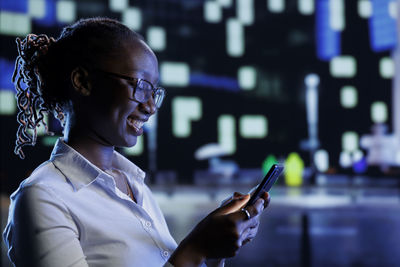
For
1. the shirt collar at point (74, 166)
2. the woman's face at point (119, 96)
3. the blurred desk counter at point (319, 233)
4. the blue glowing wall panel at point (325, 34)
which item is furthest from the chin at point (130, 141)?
the blue glowing wall panel at point (325, 34)

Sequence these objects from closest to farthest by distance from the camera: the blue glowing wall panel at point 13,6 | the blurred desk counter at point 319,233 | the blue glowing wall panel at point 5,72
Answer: the blurred desk counter at point 319,233 < the blue glowing wall panel at point 13,6 < the blue glowing wall panel at point 5,72

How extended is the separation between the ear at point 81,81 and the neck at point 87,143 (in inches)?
3.7

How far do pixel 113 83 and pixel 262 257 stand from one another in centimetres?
484

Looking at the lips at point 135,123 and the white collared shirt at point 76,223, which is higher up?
the lips at point 135,123

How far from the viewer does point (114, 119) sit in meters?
1.15

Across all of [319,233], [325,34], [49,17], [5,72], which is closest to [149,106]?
[319,233]

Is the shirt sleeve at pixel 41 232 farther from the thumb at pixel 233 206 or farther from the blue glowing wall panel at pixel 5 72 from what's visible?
the blue glowing wall panel at pixel 5 72

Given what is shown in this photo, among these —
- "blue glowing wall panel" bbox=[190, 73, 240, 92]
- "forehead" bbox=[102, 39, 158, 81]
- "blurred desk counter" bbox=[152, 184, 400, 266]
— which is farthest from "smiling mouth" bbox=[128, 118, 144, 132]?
"blue glowing wall panel" bbox=[190, 73, 240, 92]

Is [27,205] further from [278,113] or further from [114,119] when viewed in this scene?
[278,113]

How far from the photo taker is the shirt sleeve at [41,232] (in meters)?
0.93

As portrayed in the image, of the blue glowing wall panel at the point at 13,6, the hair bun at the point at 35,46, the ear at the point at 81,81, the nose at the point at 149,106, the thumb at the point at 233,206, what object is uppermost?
the blue glowing wall panel at the point at 13,6

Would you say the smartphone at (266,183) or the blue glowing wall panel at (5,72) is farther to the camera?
the blue glowing wall panel at (5,72)

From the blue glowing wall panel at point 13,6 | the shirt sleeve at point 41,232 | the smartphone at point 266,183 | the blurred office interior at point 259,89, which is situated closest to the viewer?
the shirt sleeve at point 41,232

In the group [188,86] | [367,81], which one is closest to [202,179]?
[188,86]
